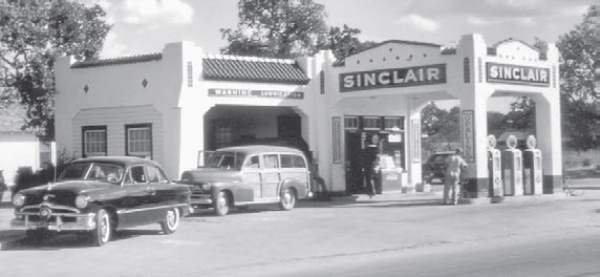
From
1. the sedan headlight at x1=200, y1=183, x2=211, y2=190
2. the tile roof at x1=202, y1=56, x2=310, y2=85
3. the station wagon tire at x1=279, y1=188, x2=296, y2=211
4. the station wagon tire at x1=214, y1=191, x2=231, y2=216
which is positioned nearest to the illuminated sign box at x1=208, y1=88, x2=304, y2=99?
the tile roof at x1=202, y1=56, x2=310, y2=85

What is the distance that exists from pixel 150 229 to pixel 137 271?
6.13 metres

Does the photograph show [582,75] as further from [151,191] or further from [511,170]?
[151,191]

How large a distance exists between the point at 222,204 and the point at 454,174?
6.64 metres

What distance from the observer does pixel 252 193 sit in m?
23.3

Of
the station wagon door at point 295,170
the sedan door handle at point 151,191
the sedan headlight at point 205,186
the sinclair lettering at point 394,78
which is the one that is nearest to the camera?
the sedan door handle at point 151,191

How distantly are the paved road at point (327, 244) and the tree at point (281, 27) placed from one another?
26.3m

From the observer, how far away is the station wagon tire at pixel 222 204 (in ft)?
73.6

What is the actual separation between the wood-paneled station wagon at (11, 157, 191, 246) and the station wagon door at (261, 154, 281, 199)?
5516 millimetres

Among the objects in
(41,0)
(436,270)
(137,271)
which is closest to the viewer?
(436,270)

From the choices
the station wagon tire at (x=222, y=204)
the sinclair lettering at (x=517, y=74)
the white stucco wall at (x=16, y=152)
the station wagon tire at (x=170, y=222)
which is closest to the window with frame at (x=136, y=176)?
the station wagon tire at (x=170, y=222)

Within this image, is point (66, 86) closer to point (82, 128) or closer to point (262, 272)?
point (82, 128)

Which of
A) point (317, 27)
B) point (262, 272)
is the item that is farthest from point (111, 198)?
point (317, 27)

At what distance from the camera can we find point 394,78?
27406 mm

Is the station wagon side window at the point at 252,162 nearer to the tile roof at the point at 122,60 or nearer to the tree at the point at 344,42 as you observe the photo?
the tile roof at the point at 122,60
